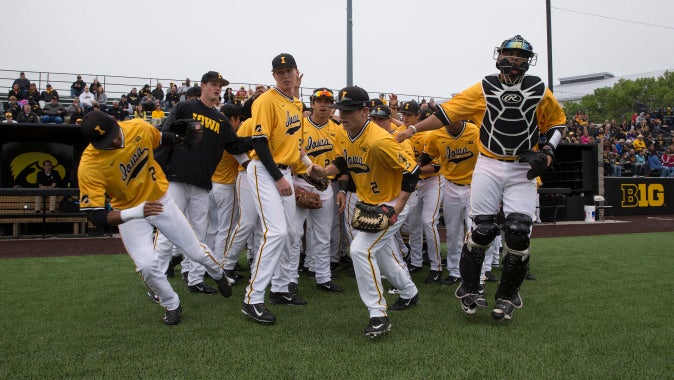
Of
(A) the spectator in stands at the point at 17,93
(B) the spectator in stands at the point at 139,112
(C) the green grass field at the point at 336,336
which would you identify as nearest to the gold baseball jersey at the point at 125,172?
(C) the green grass field at the point at 336,336

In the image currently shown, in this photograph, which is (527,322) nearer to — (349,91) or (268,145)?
(349,91)

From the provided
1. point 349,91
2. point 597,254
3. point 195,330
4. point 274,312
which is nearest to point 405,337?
point 274,312

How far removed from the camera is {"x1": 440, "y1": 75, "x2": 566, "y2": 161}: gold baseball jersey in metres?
4.36

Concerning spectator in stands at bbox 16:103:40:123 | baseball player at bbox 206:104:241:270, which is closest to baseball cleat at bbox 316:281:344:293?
baseball player at bbox 206:104:241:270

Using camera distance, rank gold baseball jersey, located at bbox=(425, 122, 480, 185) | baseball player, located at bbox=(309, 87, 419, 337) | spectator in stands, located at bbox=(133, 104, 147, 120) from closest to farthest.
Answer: baseball player, located at bbox=(309, 87, 419, 337)
gold baseball jersey, located at bbox=(425, 122, 480, 185)
spectator in stands, located at bbox=(133, 104, 147, 120)

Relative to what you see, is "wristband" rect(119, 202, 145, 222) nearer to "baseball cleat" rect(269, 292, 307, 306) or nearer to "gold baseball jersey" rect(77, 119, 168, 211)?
"gold baseball jersey" rect(77, 119, 168, 211)

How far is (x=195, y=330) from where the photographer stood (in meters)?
4.09

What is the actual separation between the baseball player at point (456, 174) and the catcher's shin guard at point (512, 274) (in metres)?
1.82

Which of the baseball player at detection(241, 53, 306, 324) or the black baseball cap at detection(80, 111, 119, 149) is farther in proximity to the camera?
the baseball player at detection(241, 53, 306, 324)

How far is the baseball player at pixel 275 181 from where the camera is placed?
448 cm

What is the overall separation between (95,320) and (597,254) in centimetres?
749

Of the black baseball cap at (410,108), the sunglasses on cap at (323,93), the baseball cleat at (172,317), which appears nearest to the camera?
the baseball cleat at (172,317)

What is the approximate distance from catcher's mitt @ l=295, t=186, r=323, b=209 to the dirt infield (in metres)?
4.75

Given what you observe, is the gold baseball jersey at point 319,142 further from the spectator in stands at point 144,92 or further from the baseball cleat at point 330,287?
the spectator in stands at point 144,92
